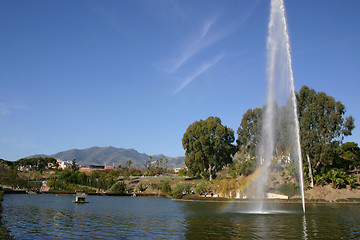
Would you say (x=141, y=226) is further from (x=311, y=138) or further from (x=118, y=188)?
(x=118, y=188)

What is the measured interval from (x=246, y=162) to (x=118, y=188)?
161 ft

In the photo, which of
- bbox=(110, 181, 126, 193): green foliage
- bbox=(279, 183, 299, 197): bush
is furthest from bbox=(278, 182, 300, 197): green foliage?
bbox=(110, 181, 126, 193): green foliage

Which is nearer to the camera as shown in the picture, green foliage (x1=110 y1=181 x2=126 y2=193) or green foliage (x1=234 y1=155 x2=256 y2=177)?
green foliage (x1=234 y1=155 x2=256 y2=177)

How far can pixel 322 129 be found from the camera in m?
57.6

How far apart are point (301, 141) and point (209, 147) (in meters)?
30.9

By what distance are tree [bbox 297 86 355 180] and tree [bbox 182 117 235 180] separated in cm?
2933

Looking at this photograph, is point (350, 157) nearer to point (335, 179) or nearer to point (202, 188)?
point (335, 179)

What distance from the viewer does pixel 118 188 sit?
10012cm

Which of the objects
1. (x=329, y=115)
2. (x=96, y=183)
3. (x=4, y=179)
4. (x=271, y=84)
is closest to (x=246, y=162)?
(x=329, y=115)

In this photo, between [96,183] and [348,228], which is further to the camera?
[96,183]

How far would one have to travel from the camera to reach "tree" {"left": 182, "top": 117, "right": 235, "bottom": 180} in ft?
279

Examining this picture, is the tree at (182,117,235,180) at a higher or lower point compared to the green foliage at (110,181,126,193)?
higher

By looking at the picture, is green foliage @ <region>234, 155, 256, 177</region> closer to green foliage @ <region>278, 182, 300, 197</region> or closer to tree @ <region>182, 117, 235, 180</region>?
green foliage @ <region>278, 182, 300, 197</region>

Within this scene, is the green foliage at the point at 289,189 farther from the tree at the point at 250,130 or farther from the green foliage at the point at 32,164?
the green foliage at the point at 32,164
